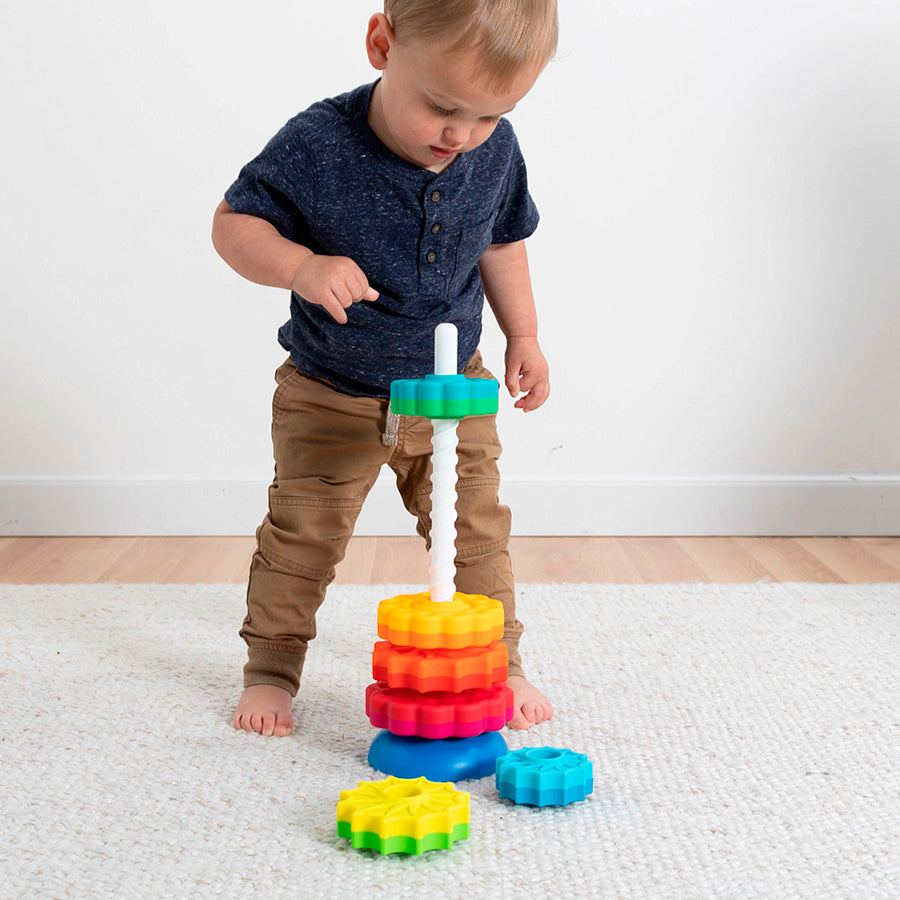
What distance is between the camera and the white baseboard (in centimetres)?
153

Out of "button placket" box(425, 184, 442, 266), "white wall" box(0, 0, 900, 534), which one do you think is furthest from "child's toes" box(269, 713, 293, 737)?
"white wall" box(0, 0, 900, 534)

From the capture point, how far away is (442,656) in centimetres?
72

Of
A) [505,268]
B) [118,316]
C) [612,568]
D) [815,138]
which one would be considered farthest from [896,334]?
[118,316]

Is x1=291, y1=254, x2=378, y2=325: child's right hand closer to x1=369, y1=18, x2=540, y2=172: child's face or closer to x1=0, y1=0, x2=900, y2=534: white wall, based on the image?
x1=369, y1=18, x2=540, y2=172: child's face

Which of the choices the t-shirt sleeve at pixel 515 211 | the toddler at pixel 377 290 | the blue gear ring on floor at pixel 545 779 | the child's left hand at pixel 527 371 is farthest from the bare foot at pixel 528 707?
the t-shirt sleeve at pixel 515 211

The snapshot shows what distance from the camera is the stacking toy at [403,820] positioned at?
24.3 inches

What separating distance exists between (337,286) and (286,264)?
72mm

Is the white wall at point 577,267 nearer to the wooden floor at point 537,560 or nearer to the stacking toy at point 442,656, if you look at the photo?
the wooden floor at point 537,560

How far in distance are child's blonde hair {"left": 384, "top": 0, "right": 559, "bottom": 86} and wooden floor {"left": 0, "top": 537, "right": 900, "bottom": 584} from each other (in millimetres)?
716

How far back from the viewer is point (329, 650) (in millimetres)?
1039

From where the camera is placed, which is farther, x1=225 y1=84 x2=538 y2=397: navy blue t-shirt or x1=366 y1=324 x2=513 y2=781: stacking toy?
x1=225 y1=84 x2=538 y2=397: navy blue t-shirt

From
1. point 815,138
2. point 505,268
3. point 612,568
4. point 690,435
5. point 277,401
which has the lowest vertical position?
point 612,568

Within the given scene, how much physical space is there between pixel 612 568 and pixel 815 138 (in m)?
0.67

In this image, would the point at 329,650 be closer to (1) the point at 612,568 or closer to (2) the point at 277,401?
(2) the point at 277,401
